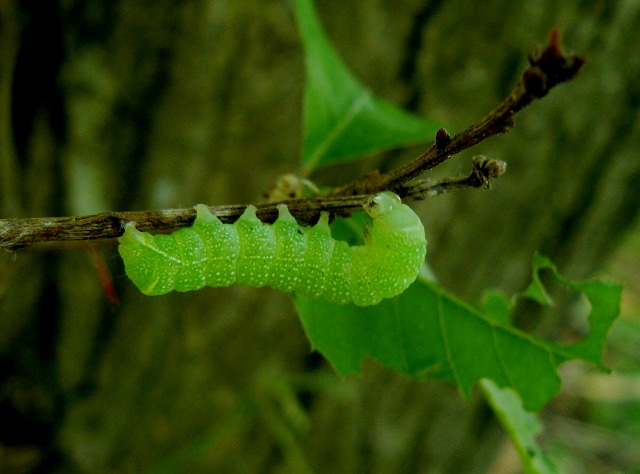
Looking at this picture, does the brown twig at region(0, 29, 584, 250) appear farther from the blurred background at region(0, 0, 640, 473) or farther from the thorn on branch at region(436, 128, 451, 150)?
the blurred background at region(0, 0, 640, 473)

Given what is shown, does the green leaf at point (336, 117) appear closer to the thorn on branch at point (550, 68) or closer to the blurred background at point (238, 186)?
the blurred background at point (238, 186)

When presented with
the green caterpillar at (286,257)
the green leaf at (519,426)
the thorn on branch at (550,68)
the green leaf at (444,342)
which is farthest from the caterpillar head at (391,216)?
the green leaf at (519,426)

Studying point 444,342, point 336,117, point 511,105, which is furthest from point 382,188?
point 336,117

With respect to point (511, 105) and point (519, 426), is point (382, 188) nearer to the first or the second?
point (511, 105)

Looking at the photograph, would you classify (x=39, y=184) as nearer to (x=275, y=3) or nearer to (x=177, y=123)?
(x=177, y=123)

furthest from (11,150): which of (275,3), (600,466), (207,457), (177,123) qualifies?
→ (600,466)

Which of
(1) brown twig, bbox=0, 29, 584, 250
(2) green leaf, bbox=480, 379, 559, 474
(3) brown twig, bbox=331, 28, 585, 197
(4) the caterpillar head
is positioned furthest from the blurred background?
(3) brown twig, bbox=331, 28, 585, 197
